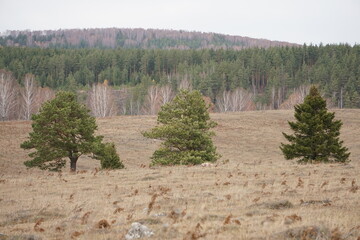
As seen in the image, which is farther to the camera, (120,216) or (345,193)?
(345,193)

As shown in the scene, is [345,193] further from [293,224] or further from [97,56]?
[97,56]

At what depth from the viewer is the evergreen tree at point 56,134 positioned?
79.6 feet

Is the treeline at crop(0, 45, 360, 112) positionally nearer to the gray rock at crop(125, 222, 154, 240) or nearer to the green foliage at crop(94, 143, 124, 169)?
the green foliage at crop(94, 143, 124, 169)

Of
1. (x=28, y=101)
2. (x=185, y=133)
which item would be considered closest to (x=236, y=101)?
(x=28, y=101)

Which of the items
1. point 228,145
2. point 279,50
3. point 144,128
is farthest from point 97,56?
point 228,145

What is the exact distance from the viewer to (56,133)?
24.8 m

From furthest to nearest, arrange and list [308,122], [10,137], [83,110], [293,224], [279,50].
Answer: [279,50] < [10,137] < [83,110] < [308,122] < [293,224]

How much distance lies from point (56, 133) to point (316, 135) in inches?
719

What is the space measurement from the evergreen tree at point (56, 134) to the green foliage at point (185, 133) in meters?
4.89

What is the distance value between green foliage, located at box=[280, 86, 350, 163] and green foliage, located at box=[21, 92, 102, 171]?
14620mm

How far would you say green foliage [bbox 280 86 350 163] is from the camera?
70.5ft

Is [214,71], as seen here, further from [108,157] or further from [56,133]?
[108,157]

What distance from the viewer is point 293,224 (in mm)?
7449

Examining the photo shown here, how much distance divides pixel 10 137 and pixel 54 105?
83.0ft
